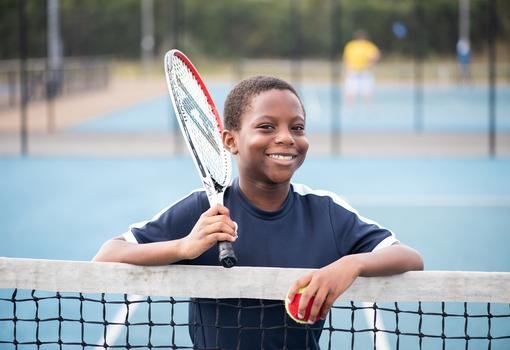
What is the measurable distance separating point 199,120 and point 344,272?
82 centimetres

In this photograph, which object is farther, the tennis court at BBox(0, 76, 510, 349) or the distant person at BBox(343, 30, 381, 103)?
the distant person at BBox(343, 30, 381, 103)

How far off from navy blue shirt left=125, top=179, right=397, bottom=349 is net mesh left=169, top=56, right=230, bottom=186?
0.12 m

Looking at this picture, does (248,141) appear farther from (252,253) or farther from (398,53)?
(398,53)

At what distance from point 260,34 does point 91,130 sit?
7.87 metres

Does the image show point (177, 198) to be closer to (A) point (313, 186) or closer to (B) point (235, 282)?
(A) point (313, 186)

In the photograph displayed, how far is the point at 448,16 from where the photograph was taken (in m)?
18.4

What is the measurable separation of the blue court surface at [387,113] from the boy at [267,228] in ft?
37.7

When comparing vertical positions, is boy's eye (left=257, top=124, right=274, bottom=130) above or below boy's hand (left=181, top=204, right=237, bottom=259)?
above

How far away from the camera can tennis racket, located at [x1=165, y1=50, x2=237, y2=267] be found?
8.14 feet

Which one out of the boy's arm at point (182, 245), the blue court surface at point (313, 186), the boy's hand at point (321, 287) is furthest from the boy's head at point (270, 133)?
the blue court surface at point (313, 186)

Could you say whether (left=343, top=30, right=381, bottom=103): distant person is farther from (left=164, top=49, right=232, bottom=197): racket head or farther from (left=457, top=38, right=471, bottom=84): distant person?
(left=164, top=49, right=232, bottom=197): racket head

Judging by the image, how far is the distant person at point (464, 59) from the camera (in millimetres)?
18498

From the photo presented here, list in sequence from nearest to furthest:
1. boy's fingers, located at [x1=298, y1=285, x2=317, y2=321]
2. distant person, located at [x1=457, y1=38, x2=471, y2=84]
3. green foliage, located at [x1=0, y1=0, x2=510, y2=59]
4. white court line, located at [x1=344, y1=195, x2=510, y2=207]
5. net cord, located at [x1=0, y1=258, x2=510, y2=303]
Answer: boy's fingers, located at [x1=298, y1=285, x2=317, y2=321] < net cord, located at [x1=0, y1=258, x2=510, y2=303] < white court line, located at [x1=344, y1=195, x2=510, y2=207] < distant person, located at [x1=457, y1=38, x2=471, y2=84] < green foliage, located at [x1=0, y1=0, x2=510, y2=59]

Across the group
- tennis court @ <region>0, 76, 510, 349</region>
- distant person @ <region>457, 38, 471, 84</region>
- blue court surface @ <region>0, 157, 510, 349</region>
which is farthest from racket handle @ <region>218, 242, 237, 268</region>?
distant person @ <region>457, 38, 471, 84</region>
